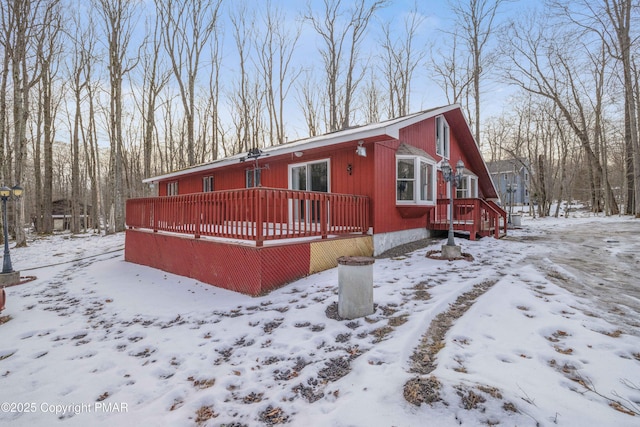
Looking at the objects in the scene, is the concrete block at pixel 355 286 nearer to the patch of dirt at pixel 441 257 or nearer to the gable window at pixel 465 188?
the patch of dirt at pixel 441 257

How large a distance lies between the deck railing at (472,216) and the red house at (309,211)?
42 mm

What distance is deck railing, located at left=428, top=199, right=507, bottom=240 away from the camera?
9133 millimetres

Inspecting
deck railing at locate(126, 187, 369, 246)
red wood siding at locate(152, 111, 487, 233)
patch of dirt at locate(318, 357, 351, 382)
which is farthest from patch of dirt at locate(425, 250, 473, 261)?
patch of dirt at locate(318, 357, 351, 382)

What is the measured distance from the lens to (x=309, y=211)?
7.28 m

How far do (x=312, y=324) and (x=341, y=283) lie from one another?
63 cm

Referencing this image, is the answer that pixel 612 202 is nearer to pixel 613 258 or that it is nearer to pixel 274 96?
pixel 613 258

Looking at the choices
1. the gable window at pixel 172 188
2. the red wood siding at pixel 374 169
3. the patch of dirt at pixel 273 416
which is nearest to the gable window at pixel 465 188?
the red wood siding at pixel 374 169

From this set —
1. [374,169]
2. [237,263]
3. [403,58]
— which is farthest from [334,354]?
[403,58]

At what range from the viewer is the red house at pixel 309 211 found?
205 inches

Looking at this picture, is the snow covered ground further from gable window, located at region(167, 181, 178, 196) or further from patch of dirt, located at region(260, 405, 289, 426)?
gable window, located at region(167, 181, 178, 196)

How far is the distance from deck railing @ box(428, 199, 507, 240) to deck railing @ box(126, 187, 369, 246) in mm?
3965

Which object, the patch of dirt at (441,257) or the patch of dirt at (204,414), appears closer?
the patch of dirt at (204,414)

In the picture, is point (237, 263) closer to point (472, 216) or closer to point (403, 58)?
→ point (472, 216)

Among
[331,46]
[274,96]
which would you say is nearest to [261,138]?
[274,96]
